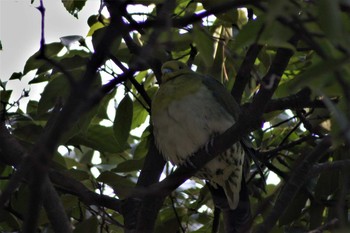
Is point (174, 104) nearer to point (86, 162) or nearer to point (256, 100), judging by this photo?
point (86, 162)

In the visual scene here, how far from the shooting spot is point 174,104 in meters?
3.61

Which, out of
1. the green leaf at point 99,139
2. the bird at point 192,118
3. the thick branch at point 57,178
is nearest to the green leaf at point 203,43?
the thick branch at point 57,178

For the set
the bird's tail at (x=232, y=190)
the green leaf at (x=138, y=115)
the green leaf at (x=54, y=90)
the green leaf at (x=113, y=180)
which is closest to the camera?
the green leaf at (x=54, y=90)

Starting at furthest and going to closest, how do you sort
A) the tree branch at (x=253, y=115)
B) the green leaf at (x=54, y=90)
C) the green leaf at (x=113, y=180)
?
the green leaf at (x=113, y=180)
the green leaf at (x=54, y=90)
the tree branch at (x=253, y=115)

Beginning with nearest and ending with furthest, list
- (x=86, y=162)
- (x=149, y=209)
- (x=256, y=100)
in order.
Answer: (x=256, y=100), (x=149, y=209), (x=86, y=162)

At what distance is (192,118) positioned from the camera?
11.7ft

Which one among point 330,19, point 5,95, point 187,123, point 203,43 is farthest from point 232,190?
point 330,19

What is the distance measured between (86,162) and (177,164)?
0.81 m

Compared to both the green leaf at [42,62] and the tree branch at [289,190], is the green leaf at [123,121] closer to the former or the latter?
the green leaf at [42,62]

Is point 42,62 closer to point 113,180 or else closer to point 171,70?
point 113,180

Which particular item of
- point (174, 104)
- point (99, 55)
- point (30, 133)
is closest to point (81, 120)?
point (30, 133)

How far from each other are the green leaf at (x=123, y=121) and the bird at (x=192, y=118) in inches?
7.8

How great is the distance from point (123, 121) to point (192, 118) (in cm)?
34

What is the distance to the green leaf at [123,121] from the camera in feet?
11.1
